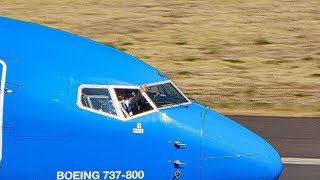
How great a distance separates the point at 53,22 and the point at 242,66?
7245mm

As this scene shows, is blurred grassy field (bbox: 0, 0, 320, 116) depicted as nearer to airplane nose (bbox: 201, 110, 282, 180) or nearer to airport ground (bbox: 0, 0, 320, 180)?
airport ground (bbox: 0, 0, 320, 180)

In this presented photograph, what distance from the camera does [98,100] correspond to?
11.7 m

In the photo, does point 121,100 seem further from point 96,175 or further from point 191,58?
point 191,58

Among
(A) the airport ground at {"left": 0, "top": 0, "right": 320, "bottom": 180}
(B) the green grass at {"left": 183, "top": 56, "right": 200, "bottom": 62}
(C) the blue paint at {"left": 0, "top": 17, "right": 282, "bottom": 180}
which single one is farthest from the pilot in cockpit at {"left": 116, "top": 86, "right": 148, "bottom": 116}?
(B) the green grass at {"left": 183, "top": 56, "right": 200, "bottom": 62}

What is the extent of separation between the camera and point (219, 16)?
29797 millimetres

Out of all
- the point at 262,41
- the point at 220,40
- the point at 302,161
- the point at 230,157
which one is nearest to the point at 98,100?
the point at 230,157

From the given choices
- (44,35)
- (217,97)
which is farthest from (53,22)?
(44,35)

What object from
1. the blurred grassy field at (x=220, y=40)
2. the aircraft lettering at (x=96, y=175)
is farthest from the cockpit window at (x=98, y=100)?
the blurred grassy field at (x=220, y=40)

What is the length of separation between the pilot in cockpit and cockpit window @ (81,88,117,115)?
147 millimetres

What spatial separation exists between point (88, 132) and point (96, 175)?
549 mm

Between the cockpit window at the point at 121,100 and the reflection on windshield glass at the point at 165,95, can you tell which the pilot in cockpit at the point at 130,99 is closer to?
the cockpit window at the point at 121,100

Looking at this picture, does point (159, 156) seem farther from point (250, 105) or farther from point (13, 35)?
point (250, 105)

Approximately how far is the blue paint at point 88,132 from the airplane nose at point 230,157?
1cm

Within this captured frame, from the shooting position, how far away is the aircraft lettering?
457 inches
